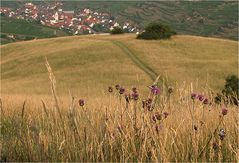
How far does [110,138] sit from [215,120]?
159cm

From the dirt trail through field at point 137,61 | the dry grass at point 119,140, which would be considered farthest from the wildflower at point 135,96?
the dirt trail through field at point 137,61

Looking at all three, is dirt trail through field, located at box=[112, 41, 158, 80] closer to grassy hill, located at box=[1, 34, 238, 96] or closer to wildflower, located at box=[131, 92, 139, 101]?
grassy hill, located at box=[1, 34, 238, 96]

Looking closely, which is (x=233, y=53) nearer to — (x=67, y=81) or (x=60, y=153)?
(x=67, y=81)

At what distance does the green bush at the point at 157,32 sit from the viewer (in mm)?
57653

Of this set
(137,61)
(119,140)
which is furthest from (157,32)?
(119,140)

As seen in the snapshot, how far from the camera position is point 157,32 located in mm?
58688

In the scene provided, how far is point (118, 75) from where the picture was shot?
44.8 meters

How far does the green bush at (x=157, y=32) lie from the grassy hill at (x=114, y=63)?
1296mm

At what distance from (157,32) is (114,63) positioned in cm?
1236

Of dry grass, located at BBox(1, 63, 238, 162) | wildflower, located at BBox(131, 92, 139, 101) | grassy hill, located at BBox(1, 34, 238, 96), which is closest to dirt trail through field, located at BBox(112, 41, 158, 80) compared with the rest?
grassy hill, located at BBox(1, 34, 238, 96)

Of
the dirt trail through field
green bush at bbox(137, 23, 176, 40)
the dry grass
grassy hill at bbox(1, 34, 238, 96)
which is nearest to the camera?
Answer: the dry grass

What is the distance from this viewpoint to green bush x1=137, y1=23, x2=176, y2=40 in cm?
5765

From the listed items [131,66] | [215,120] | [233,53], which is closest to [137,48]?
[131,66]

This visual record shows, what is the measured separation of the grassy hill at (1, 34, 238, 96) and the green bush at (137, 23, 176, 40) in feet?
4.25
